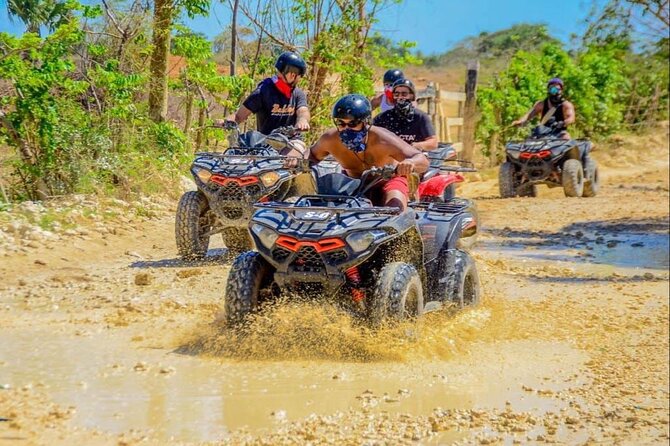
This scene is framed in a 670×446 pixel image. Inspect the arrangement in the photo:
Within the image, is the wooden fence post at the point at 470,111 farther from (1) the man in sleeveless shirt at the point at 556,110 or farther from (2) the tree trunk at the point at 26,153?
(2) the tree trunk at the point at 26,153

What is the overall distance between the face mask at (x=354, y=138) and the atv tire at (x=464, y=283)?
111 centimetres

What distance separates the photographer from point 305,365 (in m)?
6.39

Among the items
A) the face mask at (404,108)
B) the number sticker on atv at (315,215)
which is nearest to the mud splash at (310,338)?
the number sticker on atv at (315,215)

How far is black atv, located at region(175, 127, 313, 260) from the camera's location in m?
9.70

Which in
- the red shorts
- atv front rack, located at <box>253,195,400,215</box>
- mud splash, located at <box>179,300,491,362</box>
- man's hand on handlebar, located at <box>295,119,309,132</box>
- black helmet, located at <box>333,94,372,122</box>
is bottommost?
mud splash, located at <box>179,300,491,362</box>

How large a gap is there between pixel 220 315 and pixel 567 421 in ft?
8.72

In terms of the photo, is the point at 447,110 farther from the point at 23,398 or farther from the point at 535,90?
the point at 23,398

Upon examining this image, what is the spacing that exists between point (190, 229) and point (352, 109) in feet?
10.9

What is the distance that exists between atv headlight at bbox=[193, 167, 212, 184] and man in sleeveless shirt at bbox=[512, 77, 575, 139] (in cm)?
835

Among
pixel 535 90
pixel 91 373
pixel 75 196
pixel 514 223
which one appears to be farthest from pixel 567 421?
pixel 535 90

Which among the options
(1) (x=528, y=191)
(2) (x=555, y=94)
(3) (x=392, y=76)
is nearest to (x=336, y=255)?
(3) (x=392, y=76)

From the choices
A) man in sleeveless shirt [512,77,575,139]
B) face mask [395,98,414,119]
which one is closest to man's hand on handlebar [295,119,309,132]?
face mask [395,98,414,119]

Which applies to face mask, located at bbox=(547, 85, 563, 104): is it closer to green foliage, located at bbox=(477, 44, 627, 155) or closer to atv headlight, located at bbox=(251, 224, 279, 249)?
green foliage, located at bbox=(477, 44, 627, 155)

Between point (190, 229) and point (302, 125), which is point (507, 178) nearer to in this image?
point (302, 125)
